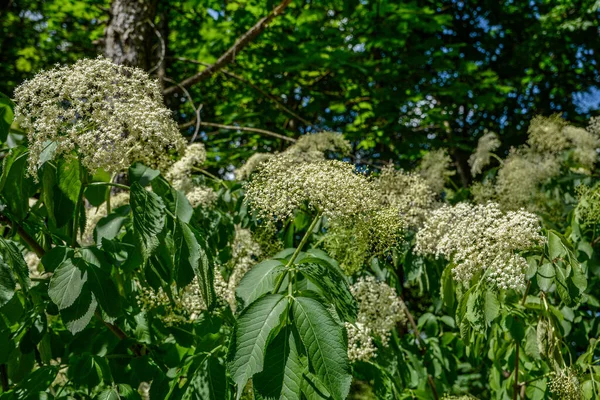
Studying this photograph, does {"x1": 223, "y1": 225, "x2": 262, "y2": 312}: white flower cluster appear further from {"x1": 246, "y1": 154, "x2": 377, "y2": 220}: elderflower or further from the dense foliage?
{"x1": 246, "y1": 154, "x2": 377, "y2": 220}: elderflower

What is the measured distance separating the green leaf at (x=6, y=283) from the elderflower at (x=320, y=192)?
0.85m

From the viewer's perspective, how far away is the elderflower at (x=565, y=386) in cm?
205

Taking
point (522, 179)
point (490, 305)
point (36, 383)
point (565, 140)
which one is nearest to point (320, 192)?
point (490, 305)

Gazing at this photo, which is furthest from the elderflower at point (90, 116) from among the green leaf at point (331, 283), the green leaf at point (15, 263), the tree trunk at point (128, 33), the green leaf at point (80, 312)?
the tree trunk at point (128, 33)

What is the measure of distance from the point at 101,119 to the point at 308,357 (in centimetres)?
104

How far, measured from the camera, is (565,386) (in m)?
2.07

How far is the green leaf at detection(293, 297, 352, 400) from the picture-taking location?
1356mm

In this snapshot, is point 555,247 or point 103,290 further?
point 555,247

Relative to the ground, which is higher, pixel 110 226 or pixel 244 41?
pixel 244 41

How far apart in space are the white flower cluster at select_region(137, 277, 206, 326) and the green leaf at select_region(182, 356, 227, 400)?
0.67 metres

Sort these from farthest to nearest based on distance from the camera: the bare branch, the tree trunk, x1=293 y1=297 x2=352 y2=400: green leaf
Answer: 1. the bare branch
2. the tree trunk
3. x1=293 y1=297 x2=352 y2=400: green leaf

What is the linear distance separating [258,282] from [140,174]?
601mm

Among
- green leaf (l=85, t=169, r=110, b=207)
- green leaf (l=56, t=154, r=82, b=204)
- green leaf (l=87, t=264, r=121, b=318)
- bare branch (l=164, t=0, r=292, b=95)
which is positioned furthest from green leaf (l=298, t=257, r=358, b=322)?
bare branch (l=164, t=0, r=292, b=95)

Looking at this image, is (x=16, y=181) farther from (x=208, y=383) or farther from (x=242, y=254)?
(x=242, y=254)
